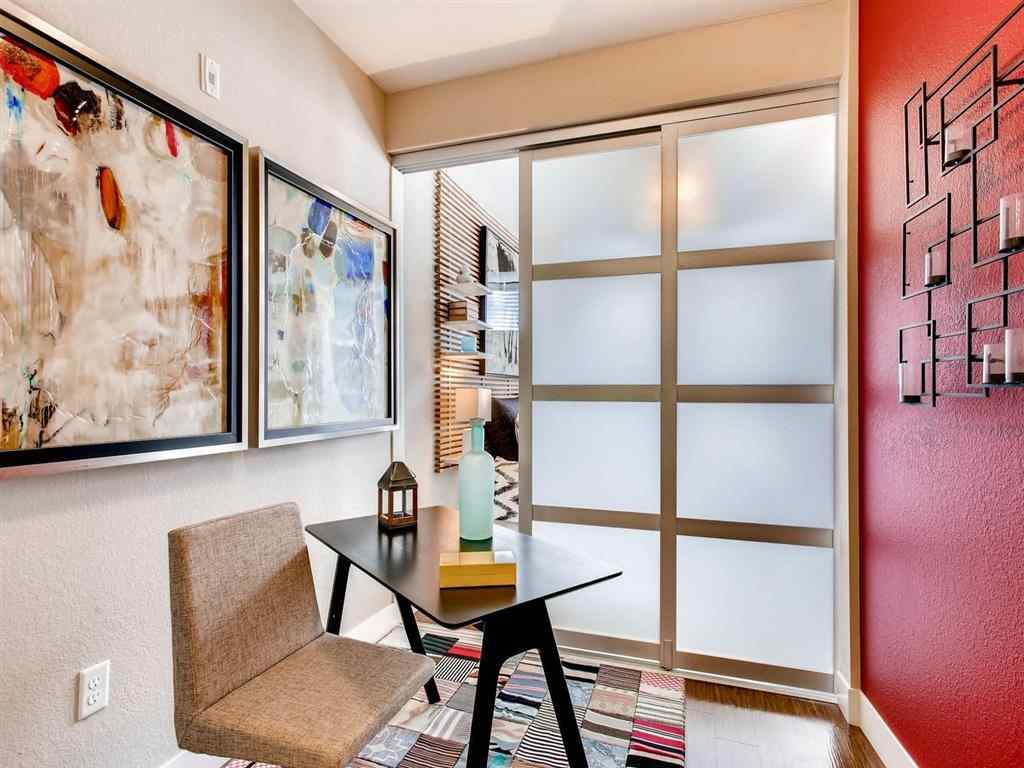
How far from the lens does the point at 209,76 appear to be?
5.83ft

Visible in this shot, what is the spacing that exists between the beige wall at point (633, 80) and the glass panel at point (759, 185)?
181mm

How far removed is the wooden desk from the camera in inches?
46.4

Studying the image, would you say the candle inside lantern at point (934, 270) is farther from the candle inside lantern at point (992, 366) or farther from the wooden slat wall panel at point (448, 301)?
the wooden slat wall panel at point (448, 301)

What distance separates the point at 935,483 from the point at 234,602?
1.93 meters

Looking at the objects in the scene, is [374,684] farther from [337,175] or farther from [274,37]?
[274,37]

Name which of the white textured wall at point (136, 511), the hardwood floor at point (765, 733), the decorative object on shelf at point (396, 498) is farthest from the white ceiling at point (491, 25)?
the hardwood floor at point (765, 733)

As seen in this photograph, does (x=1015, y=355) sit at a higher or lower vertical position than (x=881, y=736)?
higher

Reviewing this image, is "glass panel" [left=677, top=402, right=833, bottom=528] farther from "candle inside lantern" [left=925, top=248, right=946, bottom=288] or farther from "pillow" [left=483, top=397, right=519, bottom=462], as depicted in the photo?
"pillow" [left=483, top=397, right=519, bottom=462]

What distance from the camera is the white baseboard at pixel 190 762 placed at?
5.44 feet

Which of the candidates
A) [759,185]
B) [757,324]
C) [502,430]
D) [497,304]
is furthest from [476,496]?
[497,304]

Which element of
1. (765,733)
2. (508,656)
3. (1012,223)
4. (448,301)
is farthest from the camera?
(448,301)

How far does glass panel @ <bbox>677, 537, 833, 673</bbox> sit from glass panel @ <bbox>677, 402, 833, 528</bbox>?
148mm

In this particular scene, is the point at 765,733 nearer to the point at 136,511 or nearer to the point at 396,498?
the point at 396,498

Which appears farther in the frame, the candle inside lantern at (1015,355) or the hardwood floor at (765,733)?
the hardwood floor at (765,733)
